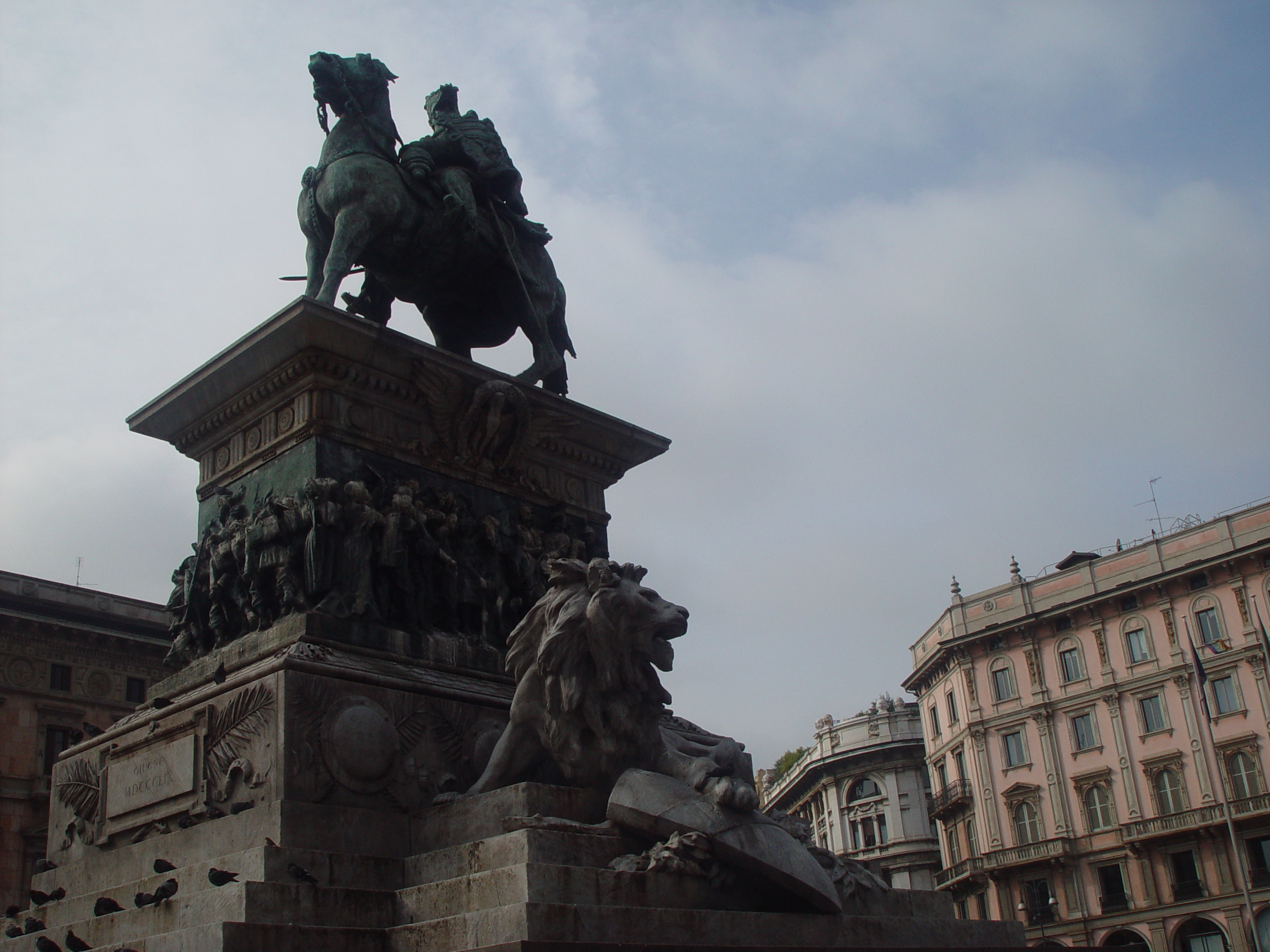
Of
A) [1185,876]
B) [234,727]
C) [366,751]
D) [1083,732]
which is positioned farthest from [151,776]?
[1083,732]

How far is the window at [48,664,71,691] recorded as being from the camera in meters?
35.8

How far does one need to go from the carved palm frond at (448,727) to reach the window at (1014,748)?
46768 millimetres

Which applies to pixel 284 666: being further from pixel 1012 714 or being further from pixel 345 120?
pixel 1012 714

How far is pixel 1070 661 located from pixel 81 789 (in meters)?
47.0

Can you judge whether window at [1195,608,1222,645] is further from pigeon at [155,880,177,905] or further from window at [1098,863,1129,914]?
pigeon at [155,880,177,905]

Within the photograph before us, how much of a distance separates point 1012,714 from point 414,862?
48.1 metres

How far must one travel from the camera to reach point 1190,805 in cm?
4631

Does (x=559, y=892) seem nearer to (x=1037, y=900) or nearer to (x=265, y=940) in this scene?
(x=265, y=940)

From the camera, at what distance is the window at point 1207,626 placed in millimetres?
47000

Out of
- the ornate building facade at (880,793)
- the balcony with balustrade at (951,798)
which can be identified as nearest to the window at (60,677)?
the balcony with balustrade at (951,798)

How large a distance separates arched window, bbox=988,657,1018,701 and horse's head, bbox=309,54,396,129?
46.3m

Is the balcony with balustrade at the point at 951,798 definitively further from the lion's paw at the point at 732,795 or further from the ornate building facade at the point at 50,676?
the lion's paw at the point at 732,795

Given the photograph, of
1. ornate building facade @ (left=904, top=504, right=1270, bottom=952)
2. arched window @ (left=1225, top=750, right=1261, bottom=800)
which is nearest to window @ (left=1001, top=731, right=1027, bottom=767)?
ornate building facade @ (left=904, top=504, right=1270, bottom=952)

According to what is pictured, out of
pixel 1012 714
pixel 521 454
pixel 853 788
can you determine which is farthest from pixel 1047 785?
pixel 521 454
